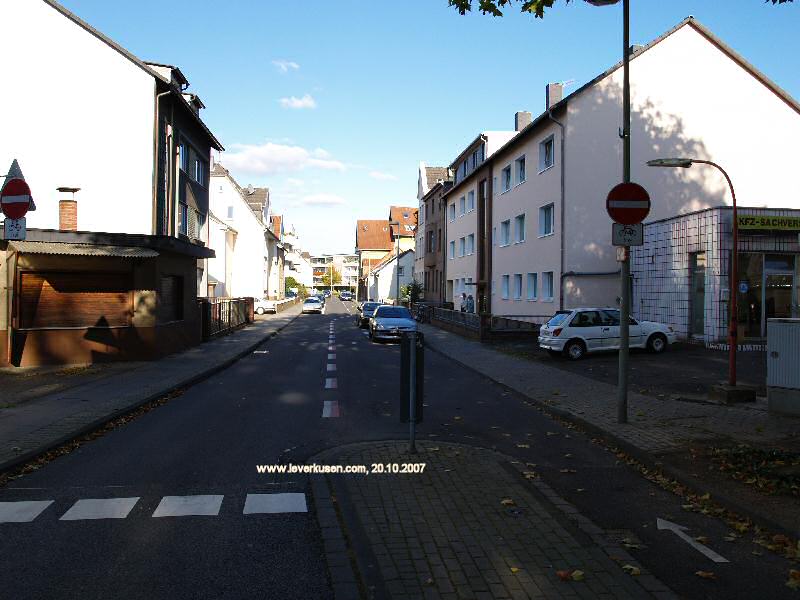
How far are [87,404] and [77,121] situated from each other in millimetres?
16547

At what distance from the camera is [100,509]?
5.45 metres

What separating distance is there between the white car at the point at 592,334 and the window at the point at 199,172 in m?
18.5

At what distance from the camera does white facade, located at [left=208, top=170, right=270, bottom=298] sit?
2087 inches

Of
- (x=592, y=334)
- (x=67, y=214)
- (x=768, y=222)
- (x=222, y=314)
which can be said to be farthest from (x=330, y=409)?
(x=222, y=314)

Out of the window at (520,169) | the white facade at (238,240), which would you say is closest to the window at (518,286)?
the window at (520,169)

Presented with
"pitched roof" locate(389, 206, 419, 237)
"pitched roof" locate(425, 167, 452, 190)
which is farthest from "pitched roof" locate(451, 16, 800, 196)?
"pitched roof" locate(389, 206, 419, 237)

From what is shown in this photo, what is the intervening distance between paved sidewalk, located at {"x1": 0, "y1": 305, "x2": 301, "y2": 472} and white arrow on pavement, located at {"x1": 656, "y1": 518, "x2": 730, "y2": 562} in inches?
237

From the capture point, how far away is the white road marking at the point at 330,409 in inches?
395

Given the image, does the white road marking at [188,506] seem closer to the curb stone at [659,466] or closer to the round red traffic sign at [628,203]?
the curb stone at [659,466]

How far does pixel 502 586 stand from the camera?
3.91 meters

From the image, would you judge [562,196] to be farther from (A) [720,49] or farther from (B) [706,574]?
(B) [706,574]

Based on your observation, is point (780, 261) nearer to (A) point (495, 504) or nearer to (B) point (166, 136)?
(A) point (495, 504)

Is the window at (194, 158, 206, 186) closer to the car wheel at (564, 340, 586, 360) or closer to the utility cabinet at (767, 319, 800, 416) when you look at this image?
the car wheel at (564, 340, 586, 360)

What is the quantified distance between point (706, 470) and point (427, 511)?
299 cm
